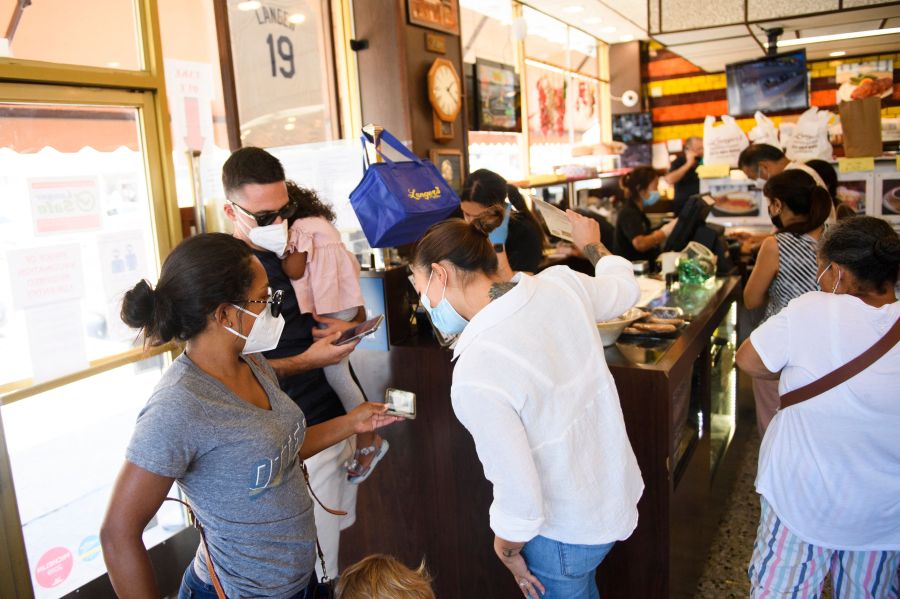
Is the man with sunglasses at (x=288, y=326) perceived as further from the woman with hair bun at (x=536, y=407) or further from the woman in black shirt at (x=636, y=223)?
the woman in black shirt at (x=636, y=223)

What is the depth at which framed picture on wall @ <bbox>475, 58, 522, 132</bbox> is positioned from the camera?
21.0ft

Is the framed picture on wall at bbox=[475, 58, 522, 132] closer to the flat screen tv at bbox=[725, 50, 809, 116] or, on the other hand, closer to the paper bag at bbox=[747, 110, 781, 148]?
the flat screen tv at bbox=[725, 50, 809, 116]

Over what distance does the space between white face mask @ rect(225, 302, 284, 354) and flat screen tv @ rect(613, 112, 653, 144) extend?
9545 millimetres

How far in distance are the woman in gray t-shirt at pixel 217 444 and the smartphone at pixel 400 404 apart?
0.33 metres

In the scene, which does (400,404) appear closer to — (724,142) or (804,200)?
(804,200)

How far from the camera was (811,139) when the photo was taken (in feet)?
17.1

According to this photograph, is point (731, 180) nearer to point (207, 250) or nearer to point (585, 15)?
point (585, 15)

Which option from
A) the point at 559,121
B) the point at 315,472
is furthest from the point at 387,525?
the point at 559,121

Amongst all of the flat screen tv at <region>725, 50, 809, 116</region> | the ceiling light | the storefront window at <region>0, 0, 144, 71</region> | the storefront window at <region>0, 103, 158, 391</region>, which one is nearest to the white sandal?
the storefront window at <region>0, 103, 158, 391</region>

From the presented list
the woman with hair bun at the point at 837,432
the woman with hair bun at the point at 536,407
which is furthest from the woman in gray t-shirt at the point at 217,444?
the woman with hair bun at the point at 837,432

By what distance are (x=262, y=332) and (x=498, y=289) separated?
573mm

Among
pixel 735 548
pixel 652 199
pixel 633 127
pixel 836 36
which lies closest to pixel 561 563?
pixel 735 548

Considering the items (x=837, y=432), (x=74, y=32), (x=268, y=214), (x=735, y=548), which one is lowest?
(x=735, y=548)

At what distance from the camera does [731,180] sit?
5457 millimetres
